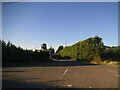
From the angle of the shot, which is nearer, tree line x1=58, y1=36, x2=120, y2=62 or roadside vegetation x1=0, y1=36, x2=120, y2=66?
roadside vegetation x1=0, y1=36, x2=120, y2=66

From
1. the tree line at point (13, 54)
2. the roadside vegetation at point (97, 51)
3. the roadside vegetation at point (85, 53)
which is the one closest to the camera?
the tree line at point (13, 54)

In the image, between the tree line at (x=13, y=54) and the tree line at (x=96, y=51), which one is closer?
the tree line at (x=13, y=54)

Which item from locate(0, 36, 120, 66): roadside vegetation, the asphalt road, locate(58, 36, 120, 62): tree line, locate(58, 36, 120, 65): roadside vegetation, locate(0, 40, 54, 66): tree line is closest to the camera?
the asphalt road

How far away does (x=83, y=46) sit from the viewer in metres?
47.5

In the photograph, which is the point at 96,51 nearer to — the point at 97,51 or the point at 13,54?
the point at 97,51

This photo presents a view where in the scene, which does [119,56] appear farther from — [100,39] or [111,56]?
[100,39]

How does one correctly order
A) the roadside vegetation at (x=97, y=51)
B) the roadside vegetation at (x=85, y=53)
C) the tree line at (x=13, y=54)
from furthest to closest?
the roadside vegetation at (x=97, y=51), the roadside vegetation at (x=85, y=53), the tree line at (x=13, y=54)

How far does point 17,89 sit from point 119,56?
35.2m

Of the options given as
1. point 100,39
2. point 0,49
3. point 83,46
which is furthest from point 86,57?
point 0,49

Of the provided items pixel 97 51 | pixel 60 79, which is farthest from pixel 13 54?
pixel 60 79

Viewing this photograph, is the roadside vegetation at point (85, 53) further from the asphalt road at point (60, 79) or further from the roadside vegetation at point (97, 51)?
the asphalt road at point (60, 79)

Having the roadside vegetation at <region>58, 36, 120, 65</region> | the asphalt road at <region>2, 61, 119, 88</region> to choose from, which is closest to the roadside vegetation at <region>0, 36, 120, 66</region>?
the roadside vegetation at <region>58, 36, 120, 65</region>

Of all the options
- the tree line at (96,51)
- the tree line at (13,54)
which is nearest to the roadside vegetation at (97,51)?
the tree line at (96,51)

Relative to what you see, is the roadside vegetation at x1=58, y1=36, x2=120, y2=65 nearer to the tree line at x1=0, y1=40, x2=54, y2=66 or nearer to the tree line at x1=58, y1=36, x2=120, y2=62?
the tree line at x1=58, y1=36, x2=120, y2=62
